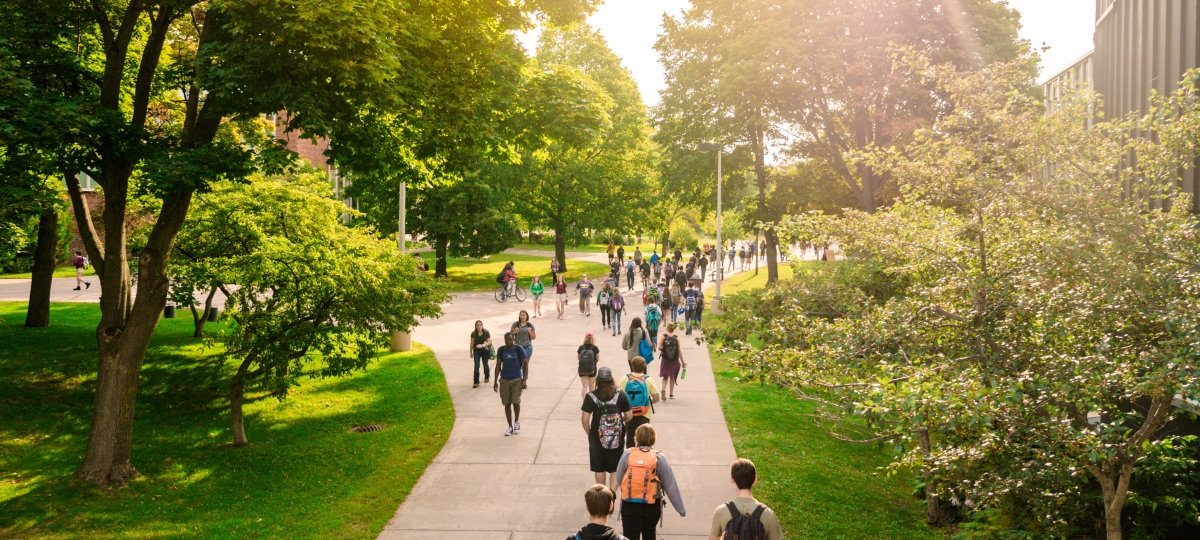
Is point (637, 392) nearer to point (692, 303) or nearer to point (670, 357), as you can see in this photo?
point (670, 357)

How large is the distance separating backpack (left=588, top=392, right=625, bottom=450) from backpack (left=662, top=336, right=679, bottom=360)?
5.92 metres

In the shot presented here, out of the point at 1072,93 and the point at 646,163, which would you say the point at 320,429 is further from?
the point at 646,163

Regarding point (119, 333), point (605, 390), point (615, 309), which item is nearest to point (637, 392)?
point (605, 390)

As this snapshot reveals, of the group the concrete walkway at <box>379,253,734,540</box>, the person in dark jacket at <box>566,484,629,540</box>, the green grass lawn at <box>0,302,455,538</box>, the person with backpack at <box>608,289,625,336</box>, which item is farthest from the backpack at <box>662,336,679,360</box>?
the person in dark jacket at <box>566,484,629,540</box>

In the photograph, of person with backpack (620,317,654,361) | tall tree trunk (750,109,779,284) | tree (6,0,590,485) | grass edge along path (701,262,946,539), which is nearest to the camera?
grass edge along path (701,262,946,539)

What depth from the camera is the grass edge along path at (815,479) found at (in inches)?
382

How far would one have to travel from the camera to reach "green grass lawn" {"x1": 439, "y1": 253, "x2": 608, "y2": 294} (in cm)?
3778

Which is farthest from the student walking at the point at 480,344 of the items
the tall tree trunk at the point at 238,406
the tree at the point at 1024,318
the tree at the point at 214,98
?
the tree at the point at 1024,318

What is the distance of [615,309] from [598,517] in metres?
17.9

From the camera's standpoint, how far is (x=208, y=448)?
14078mm

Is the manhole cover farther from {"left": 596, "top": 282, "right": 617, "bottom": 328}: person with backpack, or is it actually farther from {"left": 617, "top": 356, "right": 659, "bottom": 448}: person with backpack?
{"left": 596, "top": 282, "right": 617, "bottom": 328}: person with backpack

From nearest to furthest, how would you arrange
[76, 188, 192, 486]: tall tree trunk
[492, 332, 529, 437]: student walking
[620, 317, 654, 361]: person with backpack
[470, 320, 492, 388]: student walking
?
1. [76, 188, 192, 486]: tall tree trunk
2. [492, 332, 529, 437]: student walking
3. [620, 317, 654, 361]: person with backpack
4. [470, 320, 492, 388]: student walking

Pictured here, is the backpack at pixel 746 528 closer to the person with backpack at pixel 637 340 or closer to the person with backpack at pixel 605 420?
the person with backpack at pixel 605 420

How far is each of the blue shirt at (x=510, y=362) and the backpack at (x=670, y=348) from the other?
311 cm
